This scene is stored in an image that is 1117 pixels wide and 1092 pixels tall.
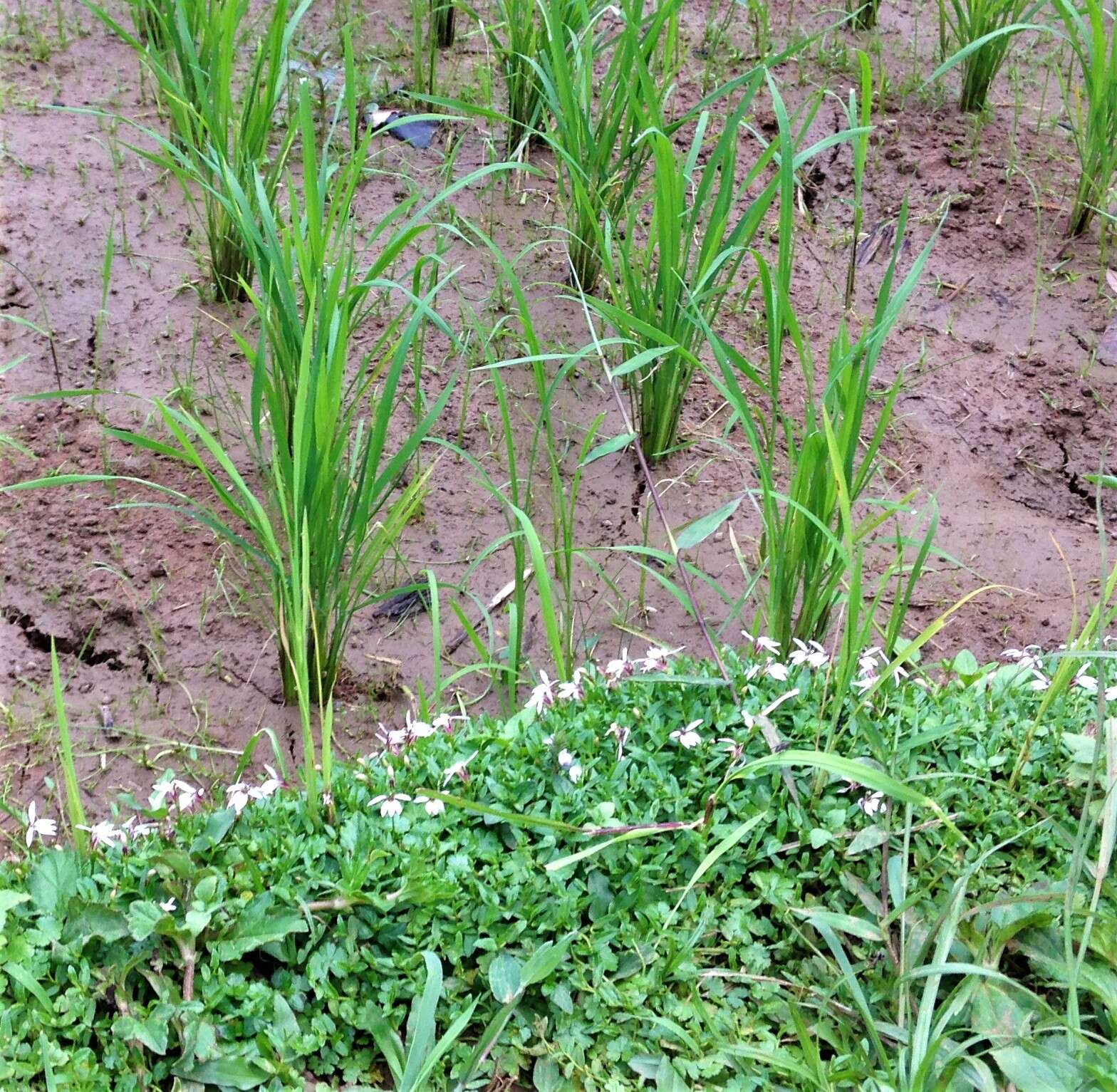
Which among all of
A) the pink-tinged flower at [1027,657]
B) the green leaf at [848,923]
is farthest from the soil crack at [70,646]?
Answer: the pink-tinged flower at [1027,657]

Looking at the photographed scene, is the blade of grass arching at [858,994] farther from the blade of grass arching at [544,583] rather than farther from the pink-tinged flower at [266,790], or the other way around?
the pink-tinged flower at [266,790]

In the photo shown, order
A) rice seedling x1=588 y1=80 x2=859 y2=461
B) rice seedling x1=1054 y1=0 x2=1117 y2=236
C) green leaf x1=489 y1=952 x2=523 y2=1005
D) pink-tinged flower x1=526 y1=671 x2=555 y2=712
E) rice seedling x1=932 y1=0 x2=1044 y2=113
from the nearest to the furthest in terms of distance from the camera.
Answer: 1. green leaf x1=489 y1=952 x2=523 y2=1005
2. pink-tinged flower x1=526 y1=671 x2=555 y2=712
3. rice seedling x1=588 y1=80 x2=859 y2=461
4. rice seedling x1=1054 y1=0 x2=1117 y2=236
5. rice seedling x1=932 y1=0 x2=1044 y2=113

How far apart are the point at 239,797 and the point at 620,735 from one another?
523mm

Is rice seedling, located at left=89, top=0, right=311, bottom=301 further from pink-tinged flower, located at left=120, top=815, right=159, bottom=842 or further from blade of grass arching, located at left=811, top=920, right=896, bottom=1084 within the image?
blade of grass arching, located at left=811, top=920, right=896, bottom=1084

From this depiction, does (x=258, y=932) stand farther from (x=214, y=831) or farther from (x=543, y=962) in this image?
(x=543, y=962)

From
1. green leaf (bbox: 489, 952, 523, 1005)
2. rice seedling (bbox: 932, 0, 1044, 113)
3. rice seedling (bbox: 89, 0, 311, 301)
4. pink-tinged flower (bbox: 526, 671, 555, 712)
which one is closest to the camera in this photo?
green leaf (bbox: 489, 952, 523, 1005)

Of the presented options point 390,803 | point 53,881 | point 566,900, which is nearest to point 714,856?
point 566,900

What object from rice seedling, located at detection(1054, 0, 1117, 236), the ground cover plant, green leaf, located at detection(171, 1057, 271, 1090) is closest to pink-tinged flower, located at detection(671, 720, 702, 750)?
the ground cover plant

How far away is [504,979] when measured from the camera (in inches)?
55.9

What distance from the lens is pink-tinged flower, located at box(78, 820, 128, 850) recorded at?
1.48 metres

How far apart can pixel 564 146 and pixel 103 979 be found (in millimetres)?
1941

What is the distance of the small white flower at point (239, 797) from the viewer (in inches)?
60.7

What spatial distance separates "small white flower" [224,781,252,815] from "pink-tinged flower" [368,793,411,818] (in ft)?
0.52

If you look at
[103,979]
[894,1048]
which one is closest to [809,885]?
[894,1048]
